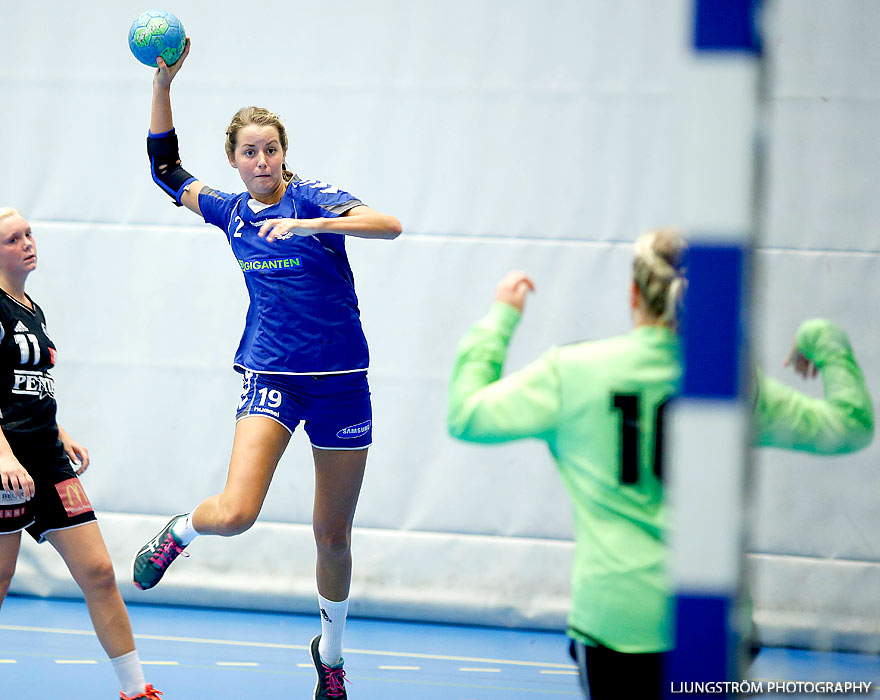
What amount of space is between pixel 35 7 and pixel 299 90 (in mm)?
1462

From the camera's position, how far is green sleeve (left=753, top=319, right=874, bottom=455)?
183cm

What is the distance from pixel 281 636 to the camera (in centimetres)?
480

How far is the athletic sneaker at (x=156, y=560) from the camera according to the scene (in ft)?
11.3

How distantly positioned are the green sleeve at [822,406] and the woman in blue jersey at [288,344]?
1694 mm

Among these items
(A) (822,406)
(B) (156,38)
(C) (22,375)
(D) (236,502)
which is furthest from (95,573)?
(A) (822,406)

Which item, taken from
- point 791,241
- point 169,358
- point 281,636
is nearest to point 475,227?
point 169,358

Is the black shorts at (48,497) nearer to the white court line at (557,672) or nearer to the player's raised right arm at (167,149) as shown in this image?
the player's raised right arm at (167,149)

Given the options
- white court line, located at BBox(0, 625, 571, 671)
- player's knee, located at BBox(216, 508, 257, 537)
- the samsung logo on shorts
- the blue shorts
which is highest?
the blue shorts

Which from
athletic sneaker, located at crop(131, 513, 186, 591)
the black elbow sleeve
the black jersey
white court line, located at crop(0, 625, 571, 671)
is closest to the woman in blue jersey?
athletic sneaker, located at crop(131, 513, 186, 591)

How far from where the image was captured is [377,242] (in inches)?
200

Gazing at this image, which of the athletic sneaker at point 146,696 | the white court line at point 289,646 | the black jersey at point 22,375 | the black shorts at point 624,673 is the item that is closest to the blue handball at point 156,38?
the black jersey at point 22,375

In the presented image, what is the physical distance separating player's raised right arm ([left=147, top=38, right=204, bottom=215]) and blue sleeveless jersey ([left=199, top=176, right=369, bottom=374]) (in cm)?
31

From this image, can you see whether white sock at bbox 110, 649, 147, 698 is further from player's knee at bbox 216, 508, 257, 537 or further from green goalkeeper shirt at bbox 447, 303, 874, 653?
green goalkeeper shirt at bbox 447, 303, 874, 653

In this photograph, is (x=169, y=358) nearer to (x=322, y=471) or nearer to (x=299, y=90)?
(x=299, y=90)
